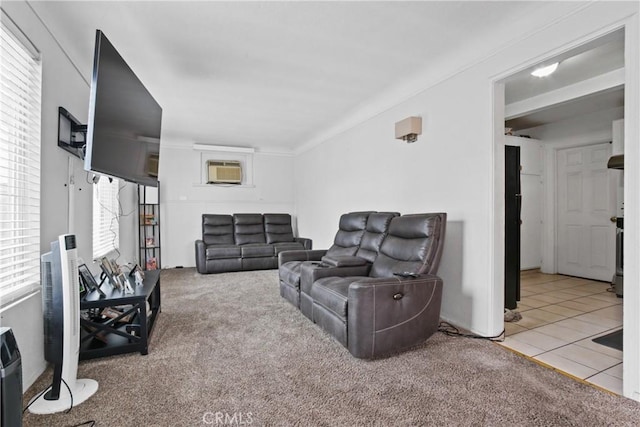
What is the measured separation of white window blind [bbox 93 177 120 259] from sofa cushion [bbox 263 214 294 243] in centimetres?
245

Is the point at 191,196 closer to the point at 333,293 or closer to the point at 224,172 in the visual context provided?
the point at 224,172

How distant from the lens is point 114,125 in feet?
6.59

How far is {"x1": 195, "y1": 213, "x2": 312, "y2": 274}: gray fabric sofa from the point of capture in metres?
5.20

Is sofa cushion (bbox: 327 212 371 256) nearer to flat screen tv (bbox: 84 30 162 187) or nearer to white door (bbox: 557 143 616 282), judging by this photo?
flat screen tv (bbox: 84 30 162 187)

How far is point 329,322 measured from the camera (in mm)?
2428

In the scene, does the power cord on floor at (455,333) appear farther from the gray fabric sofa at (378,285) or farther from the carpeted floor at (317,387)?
the gray fabric sofa at (378,285)

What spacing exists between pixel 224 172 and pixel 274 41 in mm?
4048

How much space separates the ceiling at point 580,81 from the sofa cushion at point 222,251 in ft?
14.2

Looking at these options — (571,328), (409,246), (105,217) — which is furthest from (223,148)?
(571,328)

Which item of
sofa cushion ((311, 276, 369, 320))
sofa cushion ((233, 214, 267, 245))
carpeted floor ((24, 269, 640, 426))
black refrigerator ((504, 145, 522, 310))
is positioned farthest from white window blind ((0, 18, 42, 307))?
sofa cushion ((233, 214, 267, 245))

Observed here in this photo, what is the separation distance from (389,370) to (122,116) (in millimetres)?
2389

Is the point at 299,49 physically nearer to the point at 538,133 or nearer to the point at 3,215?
the point at 3,215

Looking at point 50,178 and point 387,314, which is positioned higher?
point 50,178

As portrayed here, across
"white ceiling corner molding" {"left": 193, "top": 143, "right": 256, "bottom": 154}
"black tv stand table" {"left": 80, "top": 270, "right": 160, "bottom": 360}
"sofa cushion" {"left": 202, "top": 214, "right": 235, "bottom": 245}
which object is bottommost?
"black tv stand table" {"left": 80, "top": 270, "right": 160, "bottom": 360}
